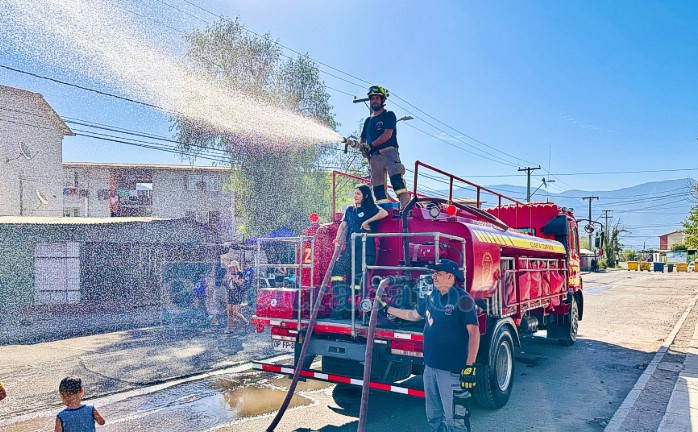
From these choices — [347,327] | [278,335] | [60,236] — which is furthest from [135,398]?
[60,236]

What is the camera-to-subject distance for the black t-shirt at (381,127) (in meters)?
6.57

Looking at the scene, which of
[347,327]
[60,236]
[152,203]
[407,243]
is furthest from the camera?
[152,203]

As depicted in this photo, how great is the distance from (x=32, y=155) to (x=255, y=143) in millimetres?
12077

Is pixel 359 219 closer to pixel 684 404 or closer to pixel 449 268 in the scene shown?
pixel 449 268

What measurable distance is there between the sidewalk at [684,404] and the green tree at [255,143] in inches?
656

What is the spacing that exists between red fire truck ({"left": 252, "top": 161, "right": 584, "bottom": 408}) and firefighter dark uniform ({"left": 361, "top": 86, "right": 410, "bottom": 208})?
31cm

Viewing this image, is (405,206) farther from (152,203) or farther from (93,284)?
(152,203)

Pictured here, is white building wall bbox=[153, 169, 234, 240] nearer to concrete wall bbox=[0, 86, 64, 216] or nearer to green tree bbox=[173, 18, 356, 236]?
concrete wall bbox=[0, 86, 64, 216]

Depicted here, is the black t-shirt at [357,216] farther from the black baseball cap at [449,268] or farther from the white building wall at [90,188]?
the white building wall at [90,188]

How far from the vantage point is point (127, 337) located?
11.8 metres

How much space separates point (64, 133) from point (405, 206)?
28.2 m

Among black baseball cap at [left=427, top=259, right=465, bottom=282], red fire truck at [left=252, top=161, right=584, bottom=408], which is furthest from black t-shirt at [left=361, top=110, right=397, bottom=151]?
black baseball cap at [left=427, top=259, right=465, bottom=282]

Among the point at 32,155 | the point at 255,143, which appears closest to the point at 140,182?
the point at 32,155

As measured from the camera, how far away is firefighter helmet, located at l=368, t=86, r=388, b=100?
257 inches
